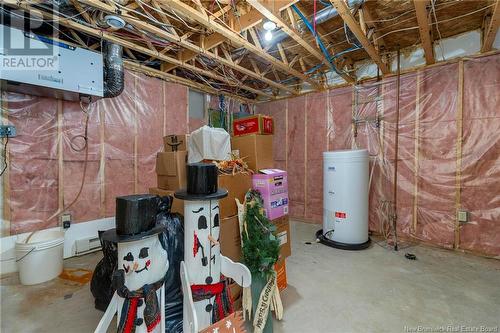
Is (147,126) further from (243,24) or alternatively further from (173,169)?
(243,24)

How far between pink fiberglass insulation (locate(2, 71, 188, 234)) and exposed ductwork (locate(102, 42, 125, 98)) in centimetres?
31

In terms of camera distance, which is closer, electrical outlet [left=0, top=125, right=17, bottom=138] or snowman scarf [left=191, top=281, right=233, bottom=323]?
snowman scarf [left=191, top=281, right=233, bottom=323]

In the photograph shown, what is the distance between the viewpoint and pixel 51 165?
256 cm

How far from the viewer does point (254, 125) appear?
2.15m

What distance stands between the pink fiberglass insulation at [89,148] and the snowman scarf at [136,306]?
2.37m

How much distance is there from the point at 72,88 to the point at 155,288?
2.40 meters

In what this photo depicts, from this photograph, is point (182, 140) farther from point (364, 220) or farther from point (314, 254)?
point (364, 220)

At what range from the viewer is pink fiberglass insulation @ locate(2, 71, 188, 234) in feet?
7.79

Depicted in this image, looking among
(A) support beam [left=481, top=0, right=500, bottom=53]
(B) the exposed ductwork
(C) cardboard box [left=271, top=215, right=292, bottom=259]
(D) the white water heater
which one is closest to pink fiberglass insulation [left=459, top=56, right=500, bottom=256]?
(A) support beam [left=481, top=0, right=500, bottom=53]

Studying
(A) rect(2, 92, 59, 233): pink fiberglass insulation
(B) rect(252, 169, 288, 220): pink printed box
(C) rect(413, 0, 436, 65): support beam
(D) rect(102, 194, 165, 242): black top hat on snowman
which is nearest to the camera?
(D) rect(102, 194, 165, 242): black top hat on snowman

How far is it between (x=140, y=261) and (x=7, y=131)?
252 cm

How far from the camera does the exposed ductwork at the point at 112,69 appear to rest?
8.58ft

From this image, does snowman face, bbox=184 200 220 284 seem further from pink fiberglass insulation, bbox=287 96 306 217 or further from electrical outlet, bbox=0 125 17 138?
pink fiberglass insulation, bbox=287 96 306 217

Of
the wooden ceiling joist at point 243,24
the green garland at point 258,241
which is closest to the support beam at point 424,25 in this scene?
the wooden ceiling joist at point 243,24
